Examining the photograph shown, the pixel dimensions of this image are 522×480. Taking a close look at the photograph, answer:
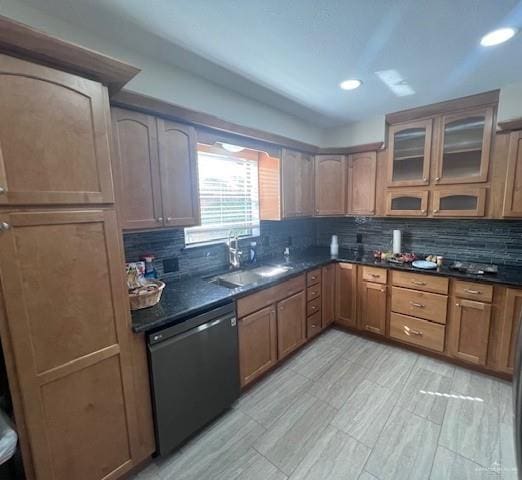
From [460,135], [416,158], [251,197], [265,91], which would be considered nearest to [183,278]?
[251,197]

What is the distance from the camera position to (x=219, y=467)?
1.55 metres

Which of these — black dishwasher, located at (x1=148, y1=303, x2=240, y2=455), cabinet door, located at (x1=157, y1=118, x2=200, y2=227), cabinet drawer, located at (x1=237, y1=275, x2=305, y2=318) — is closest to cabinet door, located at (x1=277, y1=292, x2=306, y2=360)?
cabinet drawer, located at (x1=237, y1=275, x2=305, y2=318)

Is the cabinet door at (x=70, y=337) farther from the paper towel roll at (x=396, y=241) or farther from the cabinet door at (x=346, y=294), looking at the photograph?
the paper towel roll at (x=396, y=241)

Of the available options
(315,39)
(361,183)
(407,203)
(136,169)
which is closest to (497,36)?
(315,39)

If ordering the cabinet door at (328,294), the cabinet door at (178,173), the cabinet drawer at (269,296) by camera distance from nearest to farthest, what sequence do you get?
the cabinet door at (178,173) < the cabinet drawer at (269,296) < the cabinet door at (328,294)

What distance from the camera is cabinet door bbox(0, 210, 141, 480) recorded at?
3.51 feet

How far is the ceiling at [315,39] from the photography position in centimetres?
128

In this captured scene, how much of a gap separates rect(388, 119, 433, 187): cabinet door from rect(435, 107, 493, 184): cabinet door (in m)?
0.12

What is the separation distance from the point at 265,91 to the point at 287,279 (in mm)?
1642

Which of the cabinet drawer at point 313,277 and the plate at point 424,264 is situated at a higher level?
the plate at point 424,264

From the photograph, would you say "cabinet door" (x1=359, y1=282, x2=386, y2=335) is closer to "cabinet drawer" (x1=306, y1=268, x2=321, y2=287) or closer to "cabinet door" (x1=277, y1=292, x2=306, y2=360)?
"cabinet drawer" (x1=306, y1=268, x2=321, y2=287)

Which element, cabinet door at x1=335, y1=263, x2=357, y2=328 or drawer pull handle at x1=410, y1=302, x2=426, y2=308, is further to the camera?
cabinet door at x1=335, y1=263, x2=357, y2=328

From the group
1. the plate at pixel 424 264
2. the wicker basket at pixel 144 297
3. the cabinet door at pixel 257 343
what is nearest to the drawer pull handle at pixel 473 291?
the plate at pixel 424 264

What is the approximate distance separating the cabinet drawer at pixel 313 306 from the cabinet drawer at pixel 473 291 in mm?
1232
